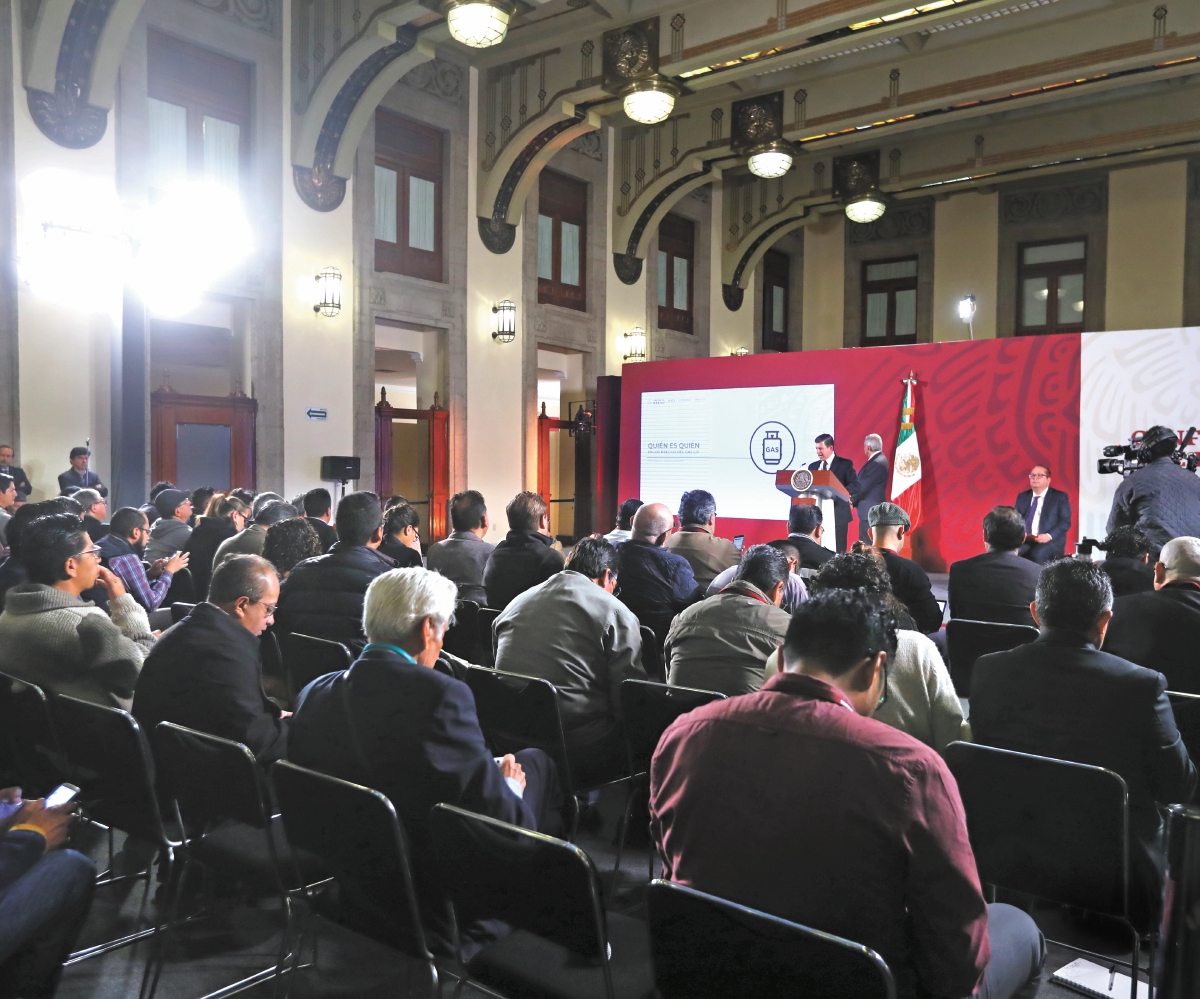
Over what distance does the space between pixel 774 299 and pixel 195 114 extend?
33.6 feet

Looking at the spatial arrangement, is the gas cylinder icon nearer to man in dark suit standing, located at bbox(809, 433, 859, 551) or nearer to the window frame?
man in dark suit standing, located at bbox(809, 433, 859, 551)

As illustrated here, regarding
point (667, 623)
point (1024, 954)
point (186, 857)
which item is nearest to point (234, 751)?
point (186, 857)

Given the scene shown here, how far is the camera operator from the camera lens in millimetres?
5121

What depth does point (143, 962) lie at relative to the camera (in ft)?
8.04

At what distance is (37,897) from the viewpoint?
5.63ft

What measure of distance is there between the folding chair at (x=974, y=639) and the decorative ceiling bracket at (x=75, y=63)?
26.3 ft

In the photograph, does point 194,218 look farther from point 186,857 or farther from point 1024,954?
point 1024,954

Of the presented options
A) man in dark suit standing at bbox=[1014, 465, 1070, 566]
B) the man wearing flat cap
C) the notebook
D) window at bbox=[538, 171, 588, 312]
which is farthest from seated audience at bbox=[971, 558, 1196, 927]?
window at bbox=[538, 171, 588, 312]

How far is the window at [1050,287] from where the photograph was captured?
46.7ft

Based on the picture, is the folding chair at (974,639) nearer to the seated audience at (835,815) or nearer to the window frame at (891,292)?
the seated audience at (835,815)

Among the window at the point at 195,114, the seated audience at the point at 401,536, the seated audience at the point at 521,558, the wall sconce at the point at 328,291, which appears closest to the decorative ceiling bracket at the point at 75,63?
the window at the point at 195,114

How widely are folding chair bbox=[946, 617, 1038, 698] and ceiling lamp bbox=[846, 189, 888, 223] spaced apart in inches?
448

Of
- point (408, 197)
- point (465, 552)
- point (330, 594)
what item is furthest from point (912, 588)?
point (408, 197)

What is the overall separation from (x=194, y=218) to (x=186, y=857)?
815 centimetres
